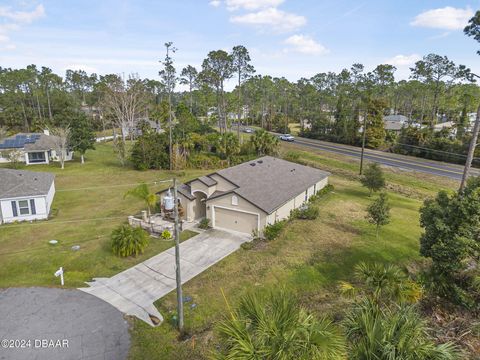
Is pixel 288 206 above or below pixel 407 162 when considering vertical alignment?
below

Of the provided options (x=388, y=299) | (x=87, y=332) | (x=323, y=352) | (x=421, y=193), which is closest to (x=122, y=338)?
(x=87, y=332)

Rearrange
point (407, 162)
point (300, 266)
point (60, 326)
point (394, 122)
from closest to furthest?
point (60, 326) → point (300, 266) → point (407, 162) → point (394, 122)

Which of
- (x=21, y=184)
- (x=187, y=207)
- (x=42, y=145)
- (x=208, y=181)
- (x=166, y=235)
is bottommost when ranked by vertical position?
(x=166, y=235)

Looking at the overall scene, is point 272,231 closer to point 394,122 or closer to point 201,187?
point 201,187

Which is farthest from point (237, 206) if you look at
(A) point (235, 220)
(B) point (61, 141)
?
(B) point (61, 141)

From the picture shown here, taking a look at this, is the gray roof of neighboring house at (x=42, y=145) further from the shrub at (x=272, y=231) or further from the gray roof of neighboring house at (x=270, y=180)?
the shrub at (x=272, y=231)

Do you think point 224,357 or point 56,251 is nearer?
point 224,357

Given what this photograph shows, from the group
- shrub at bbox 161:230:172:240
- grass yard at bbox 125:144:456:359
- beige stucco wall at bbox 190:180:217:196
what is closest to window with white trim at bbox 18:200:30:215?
shrub at bbox 161:230:172:240

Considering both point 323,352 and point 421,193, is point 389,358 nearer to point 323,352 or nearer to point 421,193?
point 323,352
